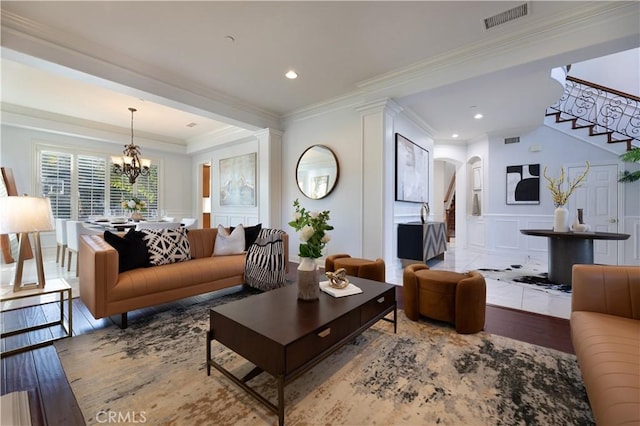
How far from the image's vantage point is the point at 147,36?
2.94 metres

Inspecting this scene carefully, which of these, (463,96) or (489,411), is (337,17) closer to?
(463,96)

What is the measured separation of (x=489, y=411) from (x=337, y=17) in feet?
10.8

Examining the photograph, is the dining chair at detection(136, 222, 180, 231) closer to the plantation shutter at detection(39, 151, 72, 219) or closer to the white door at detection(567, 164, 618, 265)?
the plantation shutter at detection(39, 151, 72, 219)

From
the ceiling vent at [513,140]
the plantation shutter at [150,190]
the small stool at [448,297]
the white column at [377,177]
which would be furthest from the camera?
the plantation shutter at [150,190]

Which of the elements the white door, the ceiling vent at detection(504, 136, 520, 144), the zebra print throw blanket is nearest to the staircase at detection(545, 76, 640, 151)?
the white door

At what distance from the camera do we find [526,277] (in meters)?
4.17

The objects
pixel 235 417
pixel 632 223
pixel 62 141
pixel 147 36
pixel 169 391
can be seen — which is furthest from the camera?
pixel 62 141

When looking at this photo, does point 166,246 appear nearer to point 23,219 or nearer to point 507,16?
point 23,219

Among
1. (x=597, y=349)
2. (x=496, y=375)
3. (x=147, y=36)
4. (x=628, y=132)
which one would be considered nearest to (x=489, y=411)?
(x=496, y=375)

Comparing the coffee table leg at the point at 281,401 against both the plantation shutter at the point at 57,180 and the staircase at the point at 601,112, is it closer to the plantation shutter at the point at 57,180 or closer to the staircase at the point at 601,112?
the staircase at the point at 601,112

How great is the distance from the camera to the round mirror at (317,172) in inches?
185

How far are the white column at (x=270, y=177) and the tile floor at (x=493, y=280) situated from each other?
8.30 feet

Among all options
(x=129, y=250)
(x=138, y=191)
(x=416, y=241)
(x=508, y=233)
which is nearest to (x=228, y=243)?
(x=129, y=250)

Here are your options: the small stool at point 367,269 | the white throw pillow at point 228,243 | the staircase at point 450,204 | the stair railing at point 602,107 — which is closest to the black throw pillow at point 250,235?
the white throw pillow at point 228,243
